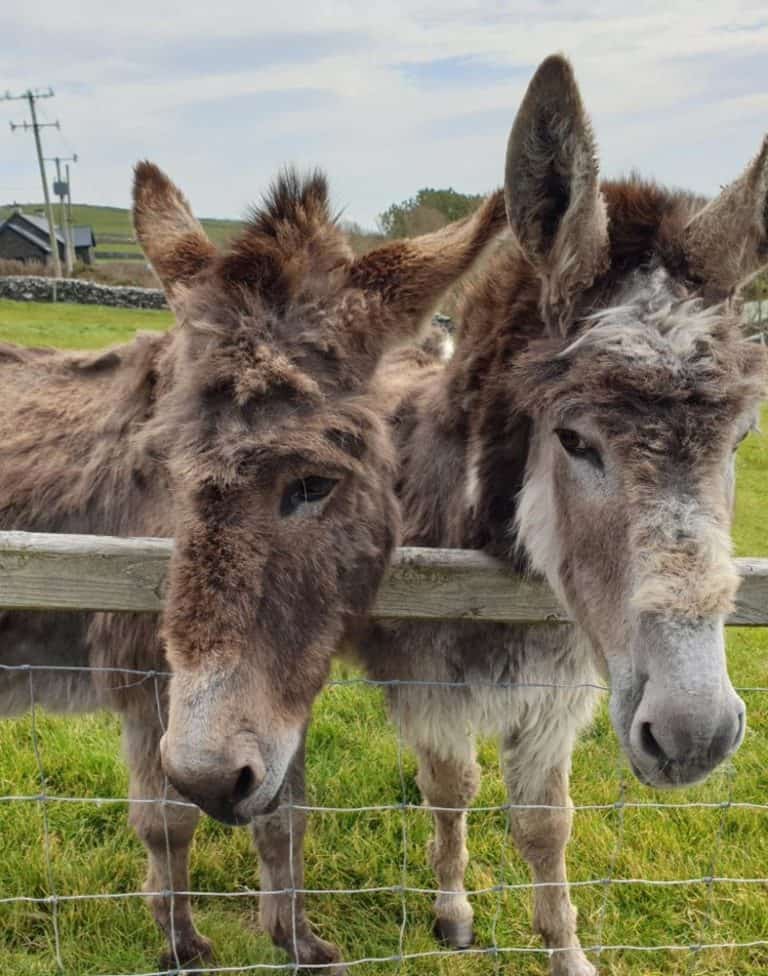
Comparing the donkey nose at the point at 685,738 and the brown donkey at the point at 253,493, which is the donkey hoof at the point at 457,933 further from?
the donkey nose at the point at 685,738

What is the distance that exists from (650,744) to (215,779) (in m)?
0.96

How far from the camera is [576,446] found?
2246 millimetres

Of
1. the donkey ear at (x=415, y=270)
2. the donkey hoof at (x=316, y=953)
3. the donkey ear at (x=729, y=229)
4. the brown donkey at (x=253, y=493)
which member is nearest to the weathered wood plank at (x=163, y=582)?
the brown donkey at (x=253, y=493)

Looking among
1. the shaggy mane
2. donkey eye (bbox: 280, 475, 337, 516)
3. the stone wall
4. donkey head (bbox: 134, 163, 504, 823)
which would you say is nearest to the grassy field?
donkey head (bbox: 134, 163, 504, 823)

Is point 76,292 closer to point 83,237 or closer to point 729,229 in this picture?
point 83,237

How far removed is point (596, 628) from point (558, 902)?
1.54 meters

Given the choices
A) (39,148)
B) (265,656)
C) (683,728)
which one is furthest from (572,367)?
(39,148)

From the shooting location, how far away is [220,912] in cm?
348

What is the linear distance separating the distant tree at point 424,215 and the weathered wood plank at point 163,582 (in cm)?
129

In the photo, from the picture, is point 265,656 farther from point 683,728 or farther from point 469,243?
point 469,243

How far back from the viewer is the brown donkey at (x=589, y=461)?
6.41ft

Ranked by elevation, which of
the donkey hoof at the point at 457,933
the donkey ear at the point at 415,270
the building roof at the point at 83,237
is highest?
the building roof at the point at 83,237

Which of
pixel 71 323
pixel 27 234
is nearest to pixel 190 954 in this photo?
pixel 71 323

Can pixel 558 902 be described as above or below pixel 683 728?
below
